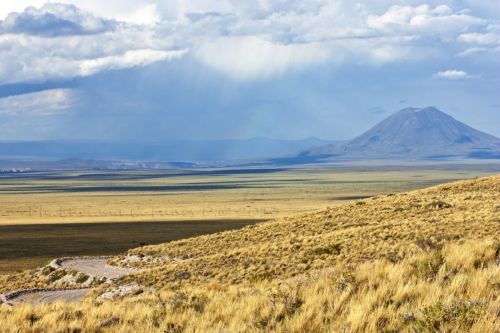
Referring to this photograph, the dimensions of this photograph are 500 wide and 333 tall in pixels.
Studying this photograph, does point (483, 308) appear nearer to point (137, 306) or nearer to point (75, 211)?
point (137, 306)

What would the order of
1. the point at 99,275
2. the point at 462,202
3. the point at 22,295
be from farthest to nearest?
the point at 462,202 < the point at 99,275 < the point at 22,295

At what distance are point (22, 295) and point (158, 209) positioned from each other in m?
86.2

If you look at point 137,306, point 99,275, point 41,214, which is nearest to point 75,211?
point 41,214

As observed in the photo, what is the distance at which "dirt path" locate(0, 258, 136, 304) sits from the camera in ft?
86.0

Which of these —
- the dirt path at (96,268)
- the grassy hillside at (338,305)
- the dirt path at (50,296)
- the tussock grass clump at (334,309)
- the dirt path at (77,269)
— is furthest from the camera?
the dirt path at (96,268)

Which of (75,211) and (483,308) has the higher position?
(483,308)

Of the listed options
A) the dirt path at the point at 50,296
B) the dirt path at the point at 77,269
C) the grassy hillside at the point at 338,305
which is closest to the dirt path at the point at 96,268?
the dirt path at the point at 77,269

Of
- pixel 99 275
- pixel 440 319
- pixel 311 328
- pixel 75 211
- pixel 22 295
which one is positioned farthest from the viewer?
pixel 75 211

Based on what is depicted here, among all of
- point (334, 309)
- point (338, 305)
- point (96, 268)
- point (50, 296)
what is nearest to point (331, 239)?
point (50, 296)

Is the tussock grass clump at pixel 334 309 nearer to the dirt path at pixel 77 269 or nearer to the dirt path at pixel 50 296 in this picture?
the dirt path at pixel 77 269

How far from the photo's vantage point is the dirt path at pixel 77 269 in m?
26.2

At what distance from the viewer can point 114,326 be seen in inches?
443

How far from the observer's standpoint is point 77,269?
3622 cm

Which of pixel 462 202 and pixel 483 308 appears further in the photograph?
pixel 462 202
